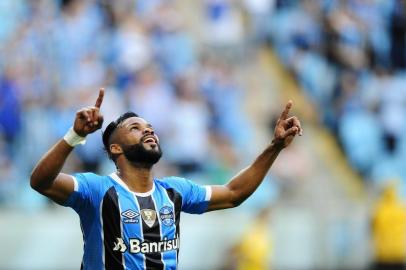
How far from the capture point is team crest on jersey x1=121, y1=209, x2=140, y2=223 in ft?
21.6

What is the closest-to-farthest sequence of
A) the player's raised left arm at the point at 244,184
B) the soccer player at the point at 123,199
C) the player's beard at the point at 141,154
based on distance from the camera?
1. the soccer player at the point at 123,199
2. the player's beard at the point at 141,154
3. the player's raised left arm at the point at 244,184

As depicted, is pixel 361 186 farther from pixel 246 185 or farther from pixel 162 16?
pixel 246 185

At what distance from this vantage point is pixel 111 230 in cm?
657

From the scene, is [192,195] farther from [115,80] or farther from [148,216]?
[115,80]

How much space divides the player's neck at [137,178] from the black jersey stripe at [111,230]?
0.20 meters

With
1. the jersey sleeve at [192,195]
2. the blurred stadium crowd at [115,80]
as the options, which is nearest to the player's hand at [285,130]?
the jersey sleeve at [192,195]

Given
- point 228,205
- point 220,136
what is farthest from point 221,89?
point 228,205

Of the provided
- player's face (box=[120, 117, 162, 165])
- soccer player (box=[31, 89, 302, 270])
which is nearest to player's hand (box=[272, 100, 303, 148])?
soccer player (box=[31, 89, 302, 270])

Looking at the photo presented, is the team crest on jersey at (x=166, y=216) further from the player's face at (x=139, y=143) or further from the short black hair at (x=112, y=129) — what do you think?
the short black hair at (x=112, y=129)

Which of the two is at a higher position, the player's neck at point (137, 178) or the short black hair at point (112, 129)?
the short black hair at point (112, 129)

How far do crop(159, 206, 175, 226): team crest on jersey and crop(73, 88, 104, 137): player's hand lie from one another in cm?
85

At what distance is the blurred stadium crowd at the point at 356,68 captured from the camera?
51.0ft

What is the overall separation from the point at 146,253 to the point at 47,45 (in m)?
8.70

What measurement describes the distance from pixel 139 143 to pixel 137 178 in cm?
24
